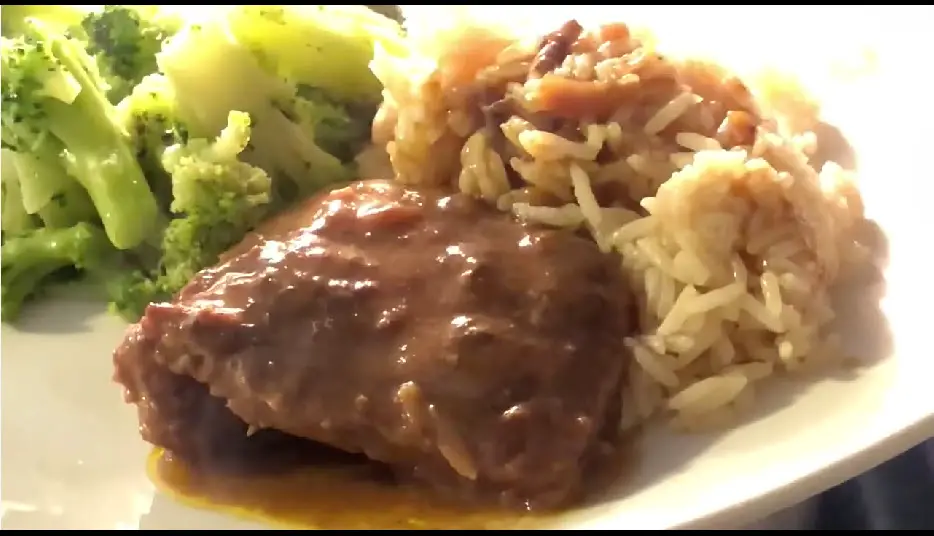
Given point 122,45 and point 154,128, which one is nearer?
point 154,128

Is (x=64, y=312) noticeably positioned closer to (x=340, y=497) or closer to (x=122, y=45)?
(x=122, y=45)

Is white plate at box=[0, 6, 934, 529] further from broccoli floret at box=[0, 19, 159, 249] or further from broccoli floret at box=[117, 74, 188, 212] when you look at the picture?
broccoli floret at box=[117, 74, 188, 212]

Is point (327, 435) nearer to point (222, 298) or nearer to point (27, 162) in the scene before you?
point (222, 298)

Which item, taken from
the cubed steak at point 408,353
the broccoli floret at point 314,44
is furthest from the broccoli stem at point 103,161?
the cubed steak at point 408,353

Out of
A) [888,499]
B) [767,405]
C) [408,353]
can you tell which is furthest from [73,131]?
[888,499]

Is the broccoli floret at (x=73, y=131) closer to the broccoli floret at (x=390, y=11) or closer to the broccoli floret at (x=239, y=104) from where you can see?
the broccoli floret at (x=239, y=104)

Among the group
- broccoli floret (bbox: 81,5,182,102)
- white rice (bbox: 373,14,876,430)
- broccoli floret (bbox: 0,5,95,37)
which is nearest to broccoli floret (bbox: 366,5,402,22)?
broccoli floret (bbox: 81,5,182,102)

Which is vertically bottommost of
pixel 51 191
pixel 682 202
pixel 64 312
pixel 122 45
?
pixel 64 312

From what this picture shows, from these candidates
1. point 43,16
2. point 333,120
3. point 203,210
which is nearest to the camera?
point 203,210
